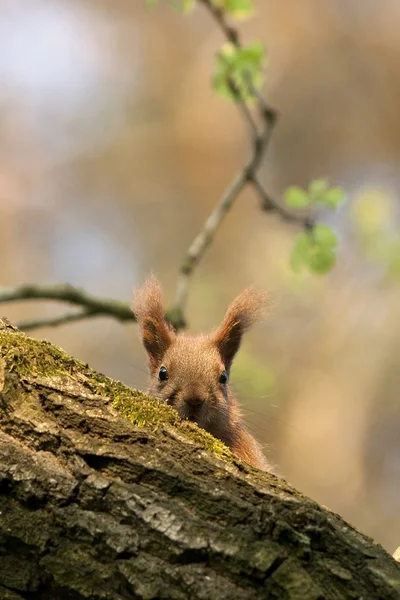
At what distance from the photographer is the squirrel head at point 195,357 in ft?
8.73

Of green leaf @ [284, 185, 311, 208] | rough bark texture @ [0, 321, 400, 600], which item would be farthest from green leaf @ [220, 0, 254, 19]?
rough bark texture @ [0, 321, 400, 600]

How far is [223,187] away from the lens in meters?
9.14

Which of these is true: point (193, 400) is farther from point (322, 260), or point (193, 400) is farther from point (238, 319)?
point (322, 260)

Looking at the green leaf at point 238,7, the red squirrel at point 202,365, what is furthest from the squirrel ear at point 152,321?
the green leaf at point 238,7

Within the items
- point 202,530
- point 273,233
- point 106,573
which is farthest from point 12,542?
point 273,233

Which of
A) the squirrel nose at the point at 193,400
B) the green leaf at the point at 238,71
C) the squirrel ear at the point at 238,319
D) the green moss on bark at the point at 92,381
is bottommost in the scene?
the green moss on bark at the point at 92,381

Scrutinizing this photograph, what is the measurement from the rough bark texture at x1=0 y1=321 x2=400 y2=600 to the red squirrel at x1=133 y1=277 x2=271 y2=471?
3.54ft

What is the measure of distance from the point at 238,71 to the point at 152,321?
1.15 m

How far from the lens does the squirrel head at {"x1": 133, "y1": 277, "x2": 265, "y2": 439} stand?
2662 millimetres

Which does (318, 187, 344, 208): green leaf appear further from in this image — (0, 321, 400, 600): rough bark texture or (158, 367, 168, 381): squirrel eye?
(0, 321, 400, 600): rough bark texture

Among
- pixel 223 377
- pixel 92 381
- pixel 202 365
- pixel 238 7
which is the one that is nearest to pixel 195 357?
pixel 202 365

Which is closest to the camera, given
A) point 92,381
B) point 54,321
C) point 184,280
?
point 92,381

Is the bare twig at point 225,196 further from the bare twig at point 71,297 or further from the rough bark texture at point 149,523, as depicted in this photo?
the rough bark texture at point 149,523

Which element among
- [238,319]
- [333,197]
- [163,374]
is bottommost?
[163,374]
